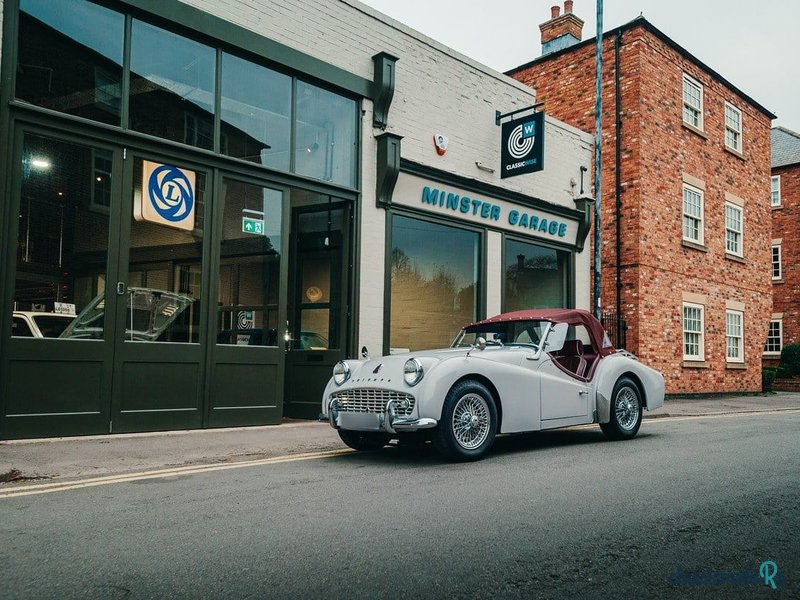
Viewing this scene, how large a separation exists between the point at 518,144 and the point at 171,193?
727cm

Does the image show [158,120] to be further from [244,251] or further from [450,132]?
[450,132]

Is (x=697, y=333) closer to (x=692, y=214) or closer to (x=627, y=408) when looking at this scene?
(x=692, y=214)

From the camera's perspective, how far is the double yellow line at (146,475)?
216 inches

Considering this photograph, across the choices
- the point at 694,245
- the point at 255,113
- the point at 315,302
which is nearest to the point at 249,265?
the point at 315,302

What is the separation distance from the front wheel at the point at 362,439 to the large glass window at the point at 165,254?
289 centimetres

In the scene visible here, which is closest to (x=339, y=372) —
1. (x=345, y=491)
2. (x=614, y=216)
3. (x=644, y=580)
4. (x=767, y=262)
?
(x=345, y=491)

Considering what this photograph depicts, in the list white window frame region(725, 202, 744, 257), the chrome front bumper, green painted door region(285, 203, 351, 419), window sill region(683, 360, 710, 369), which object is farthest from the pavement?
white window frame region(725, 202, 744, 257)

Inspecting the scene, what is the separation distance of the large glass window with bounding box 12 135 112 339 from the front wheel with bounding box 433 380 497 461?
435 cm

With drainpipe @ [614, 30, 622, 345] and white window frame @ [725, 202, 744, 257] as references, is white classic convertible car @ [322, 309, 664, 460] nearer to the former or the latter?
drainpipe @ [614, 30, 622, 345]

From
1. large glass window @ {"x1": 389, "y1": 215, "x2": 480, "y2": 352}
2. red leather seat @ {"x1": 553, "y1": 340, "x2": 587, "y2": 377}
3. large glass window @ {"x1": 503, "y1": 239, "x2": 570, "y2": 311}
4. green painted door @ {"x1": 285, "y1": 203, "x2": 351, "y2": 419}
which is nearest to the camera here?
red leather seat @ {"x1": 553, "y1": 340, "x2": 587, "y2": 377}

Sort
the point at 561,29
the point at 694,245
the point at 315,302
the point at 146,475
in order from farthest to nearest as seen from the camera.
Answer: the point at 561,29 < the point at 694,245 < the point at 315,302 < the point at 146,475

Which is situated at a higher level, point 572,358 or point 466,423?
point 572,358

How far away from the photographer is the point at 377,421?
6.81 meters

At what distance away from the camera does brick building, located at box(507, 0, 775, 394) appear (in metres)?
18.2
